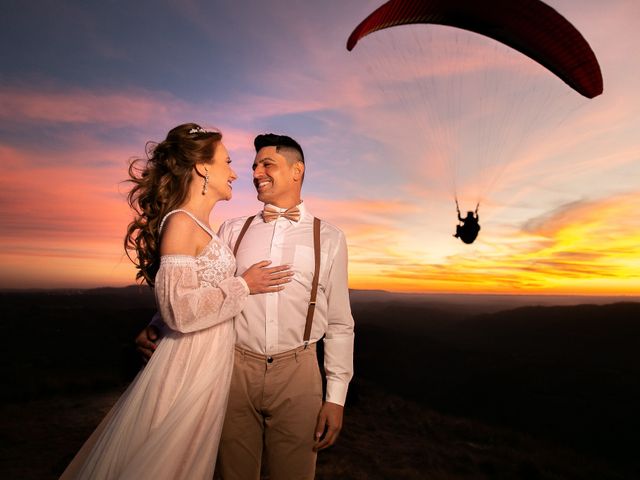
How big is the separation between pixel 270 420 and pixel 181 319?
1.03 metres

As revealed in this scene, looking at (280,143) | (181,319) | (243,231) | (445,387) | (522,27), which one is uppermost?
(522,27)

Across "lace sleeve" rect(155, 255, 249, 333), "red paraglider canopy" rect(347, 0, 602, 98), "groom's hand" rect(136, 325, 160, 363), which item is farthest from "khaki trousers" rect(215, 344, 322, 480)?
"red paraglider canopy" rect(347, 0, 602, 98)

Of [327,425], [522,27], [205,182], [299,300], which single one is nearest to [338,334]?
[299,300]

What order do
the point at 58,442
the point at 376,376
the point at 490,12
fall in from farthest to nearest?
the point at 376,376
the point at 490,12
the point at 58,442

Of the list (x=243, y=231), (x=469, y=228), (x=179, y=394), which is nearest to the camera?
(x=179, y=394)

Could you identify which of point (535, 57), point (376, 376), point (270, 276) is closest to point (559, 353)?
point (376, 376)

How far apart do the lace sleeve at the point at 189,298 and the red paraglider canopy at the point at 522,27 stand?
7174 millimetres

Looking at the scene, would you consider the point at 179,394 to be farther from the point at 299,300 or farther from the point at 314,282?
the point at 314,282

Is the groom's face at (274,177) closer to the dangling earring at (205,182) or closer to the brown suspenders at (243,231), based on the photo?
the brown suspenders at (243,231)

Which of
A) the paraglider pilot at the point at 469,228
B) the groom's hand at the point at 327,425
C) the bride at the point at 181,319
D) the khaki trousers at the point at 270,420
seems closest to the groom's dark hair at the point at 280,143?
the bride at the point at 181,319

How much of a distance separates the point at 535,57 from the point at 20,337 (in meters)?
38.2

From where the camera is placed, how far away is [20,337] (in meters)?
30.0

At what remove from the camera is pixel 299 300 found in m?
2.82

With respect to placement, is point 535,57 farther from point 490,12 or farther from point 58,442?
point 58,442
